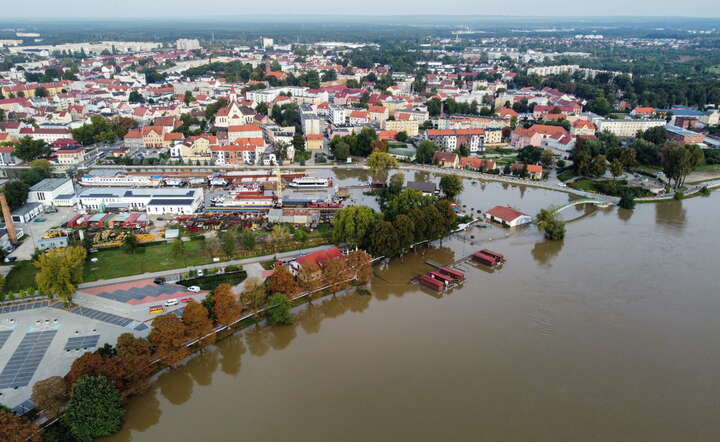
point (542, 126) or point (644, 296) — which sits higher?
point (542, 126)

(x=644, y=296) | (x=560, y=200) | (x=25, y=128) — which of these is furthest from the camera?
(x=25, y=128)

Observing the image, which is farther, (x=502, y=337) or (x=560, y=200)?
(x=560, y=200)

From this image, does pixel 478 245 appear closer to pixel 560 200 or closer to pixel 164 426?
pixel 560 200

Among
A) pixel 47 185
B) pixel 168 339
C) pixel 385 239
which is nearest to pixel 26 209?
pixel 47 185

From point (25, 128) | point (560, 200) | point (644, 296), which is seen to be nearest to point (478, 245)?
point (644, 296)

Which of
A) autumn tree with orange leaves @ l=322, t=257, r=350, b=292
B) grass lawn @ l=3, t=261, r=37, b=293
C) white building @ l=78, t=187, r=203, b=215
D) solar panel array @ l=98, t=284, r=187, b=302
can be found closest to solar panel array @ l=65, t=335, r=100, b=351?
solar panel array @ l=98, t=284, r=187, b=302

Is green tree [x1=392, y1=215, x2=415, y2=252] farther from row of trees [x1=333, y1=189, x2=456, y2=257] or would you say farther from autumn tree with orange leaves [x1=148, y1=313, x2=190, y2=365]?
autumn tree with orange leaves [x1=148, y1=313, x2=190, y2=365]

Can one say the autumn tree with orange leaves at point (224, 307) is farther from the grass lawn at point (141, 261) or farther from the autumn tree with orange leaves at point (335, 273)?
the grass lawn at point (141, 261)
